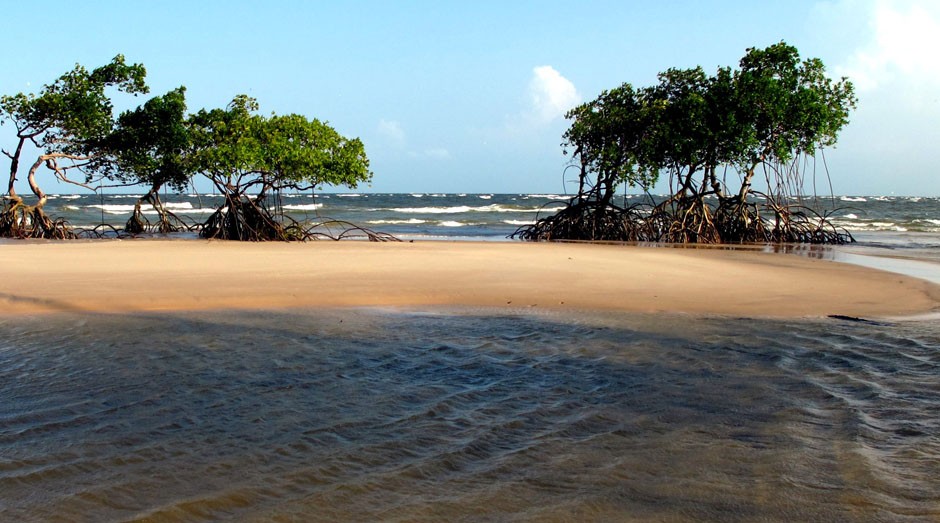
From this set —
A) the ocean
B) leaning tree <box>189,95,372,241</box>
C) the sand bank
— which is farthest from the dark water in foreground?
leaning tree <box>189,95,372,241</box>

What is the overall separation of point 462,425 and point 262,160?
1354cm

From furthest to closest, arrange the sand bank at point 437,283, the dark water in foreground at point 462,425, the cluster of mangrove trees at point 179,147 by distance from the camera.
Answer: the cluster of mangrove trees at point 179,147 → the sand bank at point 437,283 → the dark water in foreground at point 462,425

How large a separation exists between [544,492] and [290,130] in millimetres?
14905

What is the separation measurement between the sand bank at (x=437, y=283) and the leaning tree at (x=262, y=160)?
175 inches

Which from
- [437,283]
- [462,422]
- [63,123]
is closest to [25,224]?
[63,123]

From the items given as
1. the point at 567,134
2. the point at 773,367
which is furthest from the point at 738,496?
the point at 567,134

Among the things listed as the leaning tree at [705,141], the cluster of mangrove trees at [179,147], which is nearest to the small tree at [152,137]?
the cluster of mangrove trees at [179,147]

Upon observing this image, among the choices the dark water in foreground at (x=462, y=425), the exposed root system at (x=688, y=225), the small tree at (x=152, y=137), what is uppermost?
the small tree at (x=152, y=137)

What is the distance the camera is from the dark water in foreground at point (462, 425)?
2.66 meters

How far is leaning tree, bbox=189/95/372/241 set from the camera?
16.0 m

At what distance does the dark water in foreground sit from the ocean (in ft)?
0.05

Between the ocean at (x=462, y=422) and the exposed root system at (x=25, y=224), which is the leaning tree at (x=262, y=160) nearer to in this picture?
the exposed root system at (x=25, y=224)

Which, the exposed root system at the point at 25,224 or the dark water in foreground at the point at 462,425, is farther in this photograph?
the exposed root system at the point at 25,224

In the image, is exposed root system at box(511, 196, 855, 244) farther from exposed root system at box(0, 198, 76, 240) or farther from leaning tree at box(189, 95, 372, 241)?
exposed root system at box(0, 198, 76, 240)
